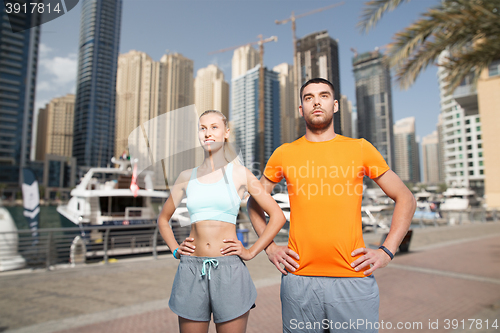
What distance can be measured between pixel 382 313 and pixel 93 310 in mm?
4163

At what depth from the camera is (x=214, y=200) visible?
1.55 meters

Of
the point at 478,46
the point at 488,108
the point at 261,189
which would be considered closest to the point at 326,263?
the point at 261,189

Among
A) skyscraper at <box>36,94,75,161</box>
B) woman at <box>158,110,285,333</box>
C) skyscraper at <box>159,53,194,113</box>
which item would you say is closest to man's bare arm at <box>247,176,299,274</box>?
woman at <box>158,110,285,333</box>

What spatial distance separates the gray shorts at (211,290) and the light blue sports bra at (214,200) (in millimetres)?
217

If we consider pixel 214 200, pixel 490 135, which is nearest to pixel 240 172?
pixel 214 200

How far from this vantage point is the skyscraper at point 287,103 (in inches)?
81.0

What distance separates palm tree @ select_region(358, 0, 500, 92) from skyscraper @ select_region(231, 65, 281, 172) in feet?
7.20

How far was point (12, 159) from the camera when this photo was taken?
189 feet

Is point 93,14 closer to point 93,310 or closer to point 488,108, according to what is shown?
point 93,310

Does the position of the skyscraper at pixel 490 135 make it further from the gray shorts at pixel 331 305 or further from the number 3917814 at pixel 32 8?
the number 3917814 at pixel 32 8

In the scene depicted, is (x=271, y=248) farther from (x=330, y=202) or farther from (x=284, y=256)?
(x=330, y=202)

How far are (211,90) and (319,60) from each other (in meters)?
0.77

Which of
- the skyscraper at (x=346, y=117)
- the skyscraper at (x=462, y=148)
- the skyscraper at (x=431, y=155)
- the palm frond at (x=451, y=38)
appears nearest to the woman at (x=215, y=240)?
the skyscraper at (x=346, y=117)

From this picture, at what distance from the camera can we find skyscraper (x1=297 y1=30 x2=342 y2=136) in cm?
194
